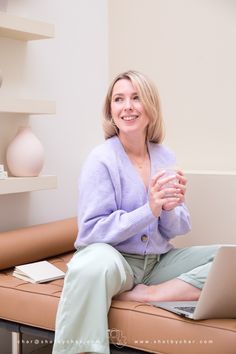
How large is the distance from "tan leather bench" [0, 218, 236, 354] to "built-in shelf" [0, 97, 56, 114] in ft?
1.87

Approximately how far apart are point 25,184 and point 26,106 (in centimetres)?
38

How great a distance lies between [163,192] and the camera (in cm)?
211

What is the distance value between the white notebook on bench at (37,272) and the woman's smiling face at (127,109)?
68 centimetres

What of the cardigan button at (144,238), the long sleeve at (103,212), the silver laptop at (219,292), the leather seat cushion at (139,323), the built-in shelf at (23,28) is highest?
the built-in shelf at (23,28)

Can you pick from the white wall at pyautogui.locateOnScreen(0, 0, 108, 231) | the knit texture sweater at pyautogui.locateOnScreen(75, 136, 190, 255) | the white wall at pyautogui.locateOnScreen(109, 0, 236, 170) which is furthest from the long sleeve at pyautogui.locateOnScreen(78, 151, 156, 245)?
the white wall at pyautogui.locateOnScreen(109, 0, 236, 170)

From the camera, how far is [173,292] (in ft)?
6.92

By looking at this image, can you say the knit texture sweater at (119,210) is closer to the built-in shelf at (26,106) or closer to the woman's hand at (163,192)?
the woman's hand at (163,192)

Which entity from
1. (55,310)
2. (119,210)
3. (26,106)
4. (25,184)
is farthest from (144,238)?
(26,106)

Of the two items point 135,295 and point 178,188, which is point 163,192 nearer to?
point 178,188

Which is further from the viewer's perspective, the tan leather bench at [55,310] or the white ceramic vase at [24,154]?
the white ceramic vase at [24,154]

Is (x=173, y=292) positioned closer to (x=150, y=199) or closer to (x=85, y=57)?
(x=150, y=199)

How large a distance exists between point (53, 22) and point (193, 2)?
786 millimetres

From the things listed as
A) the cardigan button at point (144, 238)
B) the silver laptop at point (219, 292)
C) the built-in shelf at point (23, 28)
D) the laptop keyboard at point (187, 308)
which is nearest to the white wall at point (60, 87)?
the built-in shelf at point (23, 28)

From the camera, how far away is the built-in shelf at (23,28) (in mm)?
2705
